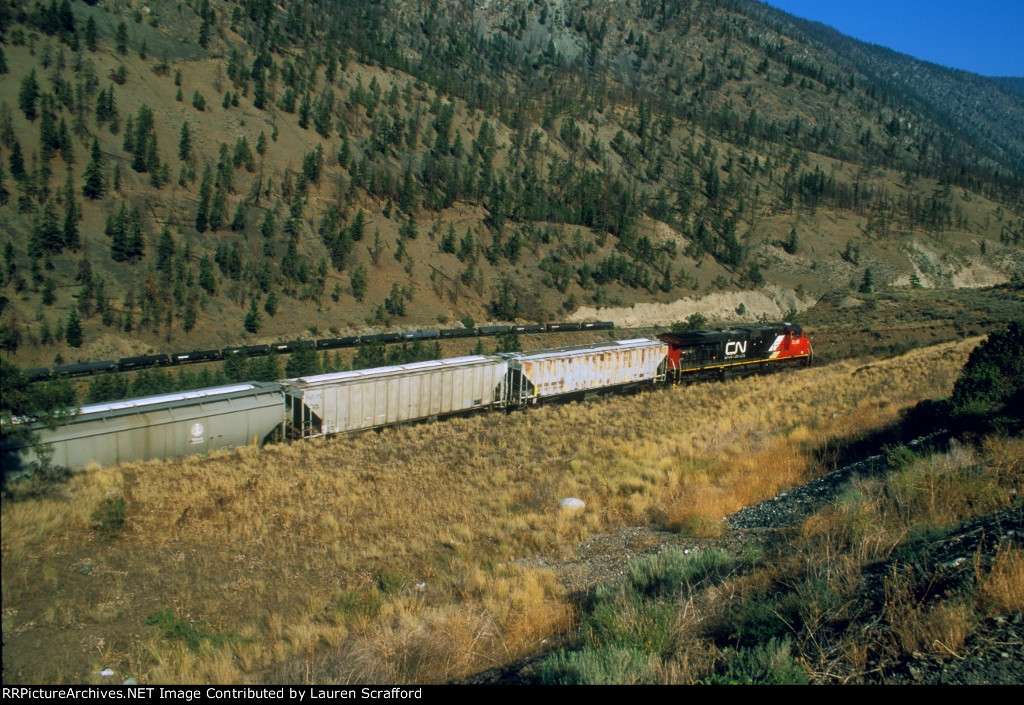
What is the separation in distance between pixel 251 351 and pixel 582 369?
23113mm

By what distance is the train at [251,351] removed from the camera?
35.2 m

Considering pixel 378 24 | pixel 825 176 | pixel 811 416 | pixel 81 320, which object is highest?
pixel 378 24

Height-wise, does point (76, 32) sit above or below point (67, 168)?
above

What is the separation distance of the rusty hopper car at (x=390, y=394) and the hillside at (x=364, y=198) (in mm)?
25494

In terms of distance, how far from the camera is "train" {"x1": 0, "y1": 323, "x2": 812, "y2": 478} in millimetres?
17859

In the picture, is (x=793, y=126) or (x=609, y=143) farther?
(x=793, y=126)

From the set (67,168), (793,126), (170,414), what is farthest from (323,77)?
(793,126)

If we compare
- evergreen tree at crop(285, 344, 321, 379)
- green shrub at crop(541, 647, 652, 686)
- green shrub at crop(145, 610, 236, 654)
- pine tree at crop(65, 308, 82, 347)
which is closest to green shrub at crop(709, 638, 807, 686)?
green shrub at crop(541, 647, 652, 686)

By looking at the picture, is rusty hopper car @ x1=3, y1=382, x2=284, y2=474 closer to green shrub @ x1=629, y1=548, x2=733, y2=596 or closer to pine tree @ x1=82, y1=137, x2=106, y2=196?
green shrub @ x1=629, y1=548, x2=733, y2=596

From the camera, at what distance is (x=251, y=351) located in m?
41.4

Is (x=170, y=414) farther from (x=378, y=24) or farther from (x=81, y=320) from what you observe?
(x=378, y=24)

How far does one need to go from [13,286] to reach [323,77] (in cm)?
6281

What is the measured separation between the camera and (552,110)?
117375mm

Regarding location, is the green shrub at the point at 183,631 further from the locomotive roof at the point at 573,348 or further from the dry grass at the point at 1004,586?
the locomotive roof at the point at 573,348
